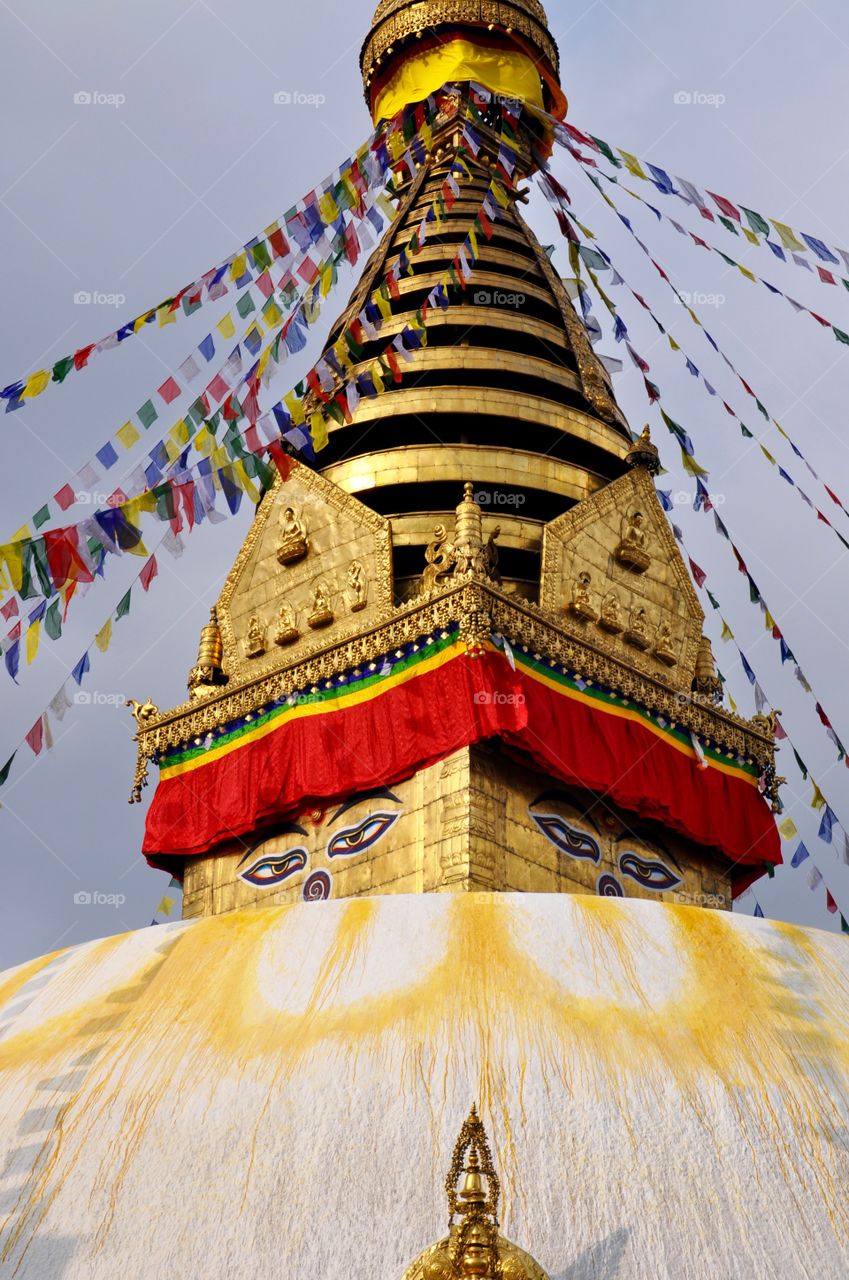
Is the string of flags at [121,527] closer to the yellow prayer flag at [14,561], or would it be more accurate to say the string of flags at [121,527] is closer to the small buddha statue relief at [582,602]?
the yellow prayer flag at [14,561]

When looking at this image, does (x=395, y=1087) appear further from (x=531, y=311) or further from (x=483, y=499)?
(x=531, y=311)

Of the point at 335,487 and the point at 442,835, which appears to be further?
the point at 335,487

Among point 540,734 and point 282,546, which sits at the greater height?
point 282,546

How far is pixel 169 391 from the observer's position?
9820mm

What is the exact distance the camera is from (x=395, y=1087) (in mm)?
5664

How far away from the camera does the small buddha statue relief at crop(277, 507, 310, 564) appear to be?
12.9 m

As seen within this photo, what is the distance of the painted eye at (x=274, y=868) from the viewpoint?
37.3 ft

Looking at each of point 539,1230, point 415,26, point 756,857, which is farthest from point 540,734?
point 415,26

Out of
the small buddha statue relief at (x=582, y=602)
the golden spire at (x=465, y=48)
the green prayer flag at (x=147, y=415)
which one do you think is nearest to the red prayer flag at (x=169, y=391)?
the green prayer flag at (x=147, y=415)

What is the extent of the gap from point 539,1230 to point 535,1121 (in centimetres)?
45

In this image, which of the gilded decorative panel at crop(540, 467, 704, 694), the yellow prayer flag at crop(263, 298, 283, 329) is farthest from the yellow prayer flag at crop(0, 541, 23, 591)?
the gilded decorative panel at crop(540, 467, 704, 694)

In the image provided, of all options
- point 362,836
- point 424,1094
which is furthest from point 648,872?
point 424,1094

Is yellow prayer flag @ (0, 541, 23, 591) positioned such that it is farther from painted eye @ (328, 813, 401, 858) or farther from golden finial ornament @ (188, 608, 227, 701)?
golden finial ornament @ (188, 608, 227, 701)

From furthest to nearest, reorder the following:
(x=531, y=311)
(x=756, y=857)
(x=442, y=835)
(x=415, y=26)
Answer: (x=415, y=26) → (x=531, y=311) → (x=756, y=857) → (x=442, y=835)
